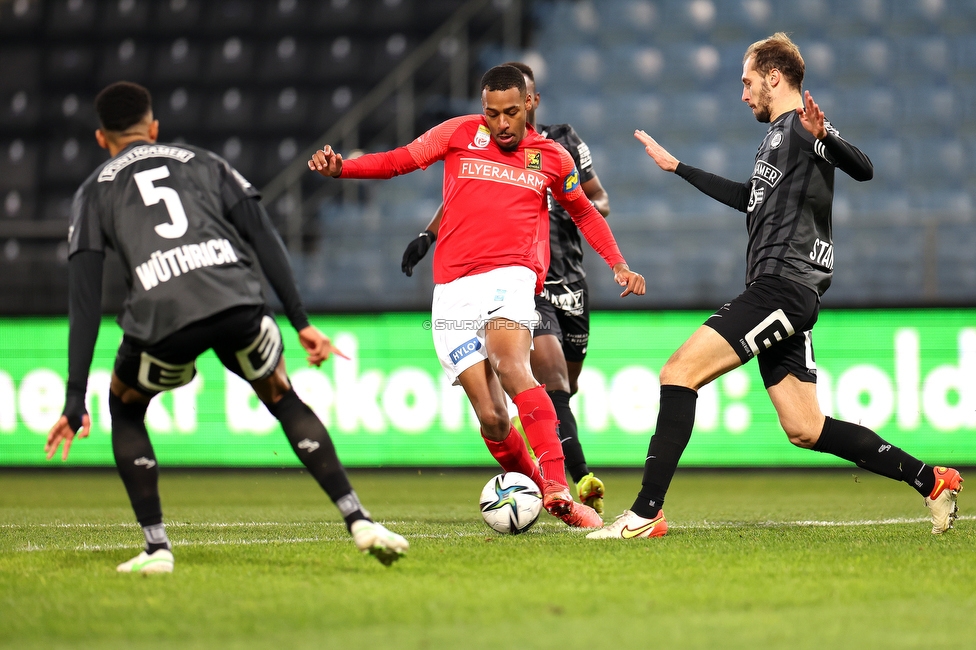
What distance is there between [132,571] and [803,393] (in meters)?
2.89

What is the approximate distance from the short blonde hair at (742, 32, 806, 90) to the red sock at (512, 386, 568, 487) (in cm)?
175

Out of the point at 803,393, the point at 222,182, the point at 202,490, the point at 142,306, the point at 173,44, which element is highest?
the point at 173,44

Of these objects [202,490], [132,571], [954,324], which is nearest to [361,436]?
[202,490]

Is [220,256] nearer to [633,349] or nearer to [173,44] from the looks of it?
[633,349]

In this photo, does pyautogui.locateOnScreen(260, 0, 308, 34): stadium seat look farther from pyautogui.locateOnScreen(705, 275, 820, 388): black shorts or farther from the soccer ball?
pyautogui.locateOnScreen(705, 275, 820, 388): black shorts

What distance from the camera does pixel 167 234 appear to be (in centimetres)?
380

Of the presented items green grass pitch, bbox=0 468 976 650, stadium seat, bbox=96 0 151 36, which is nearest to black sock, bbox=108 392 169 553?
green grass pitch, bbox=0 468 976 650

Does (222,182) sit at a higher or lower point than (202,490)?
higher

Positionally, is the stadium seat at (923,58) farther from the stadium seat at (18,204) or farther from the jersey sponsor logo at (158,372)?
the jersey sponsor logo at (158,372)

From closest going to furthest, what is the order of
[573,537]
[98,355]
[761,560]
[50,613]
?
[50,613] → [761,560] → [573,537] → [98,355]

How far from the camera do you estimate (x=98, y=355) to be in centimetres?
995

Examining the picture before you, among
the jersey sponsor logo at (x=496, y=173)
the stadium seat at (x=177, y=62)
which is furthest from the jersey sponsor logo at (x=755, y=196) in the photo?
the stadium seat at (x=177, y=62)

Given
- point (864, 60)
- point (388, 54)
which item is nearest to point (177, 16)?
point (388, 54)

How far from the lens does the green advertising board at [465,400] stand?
9125 millimetres
